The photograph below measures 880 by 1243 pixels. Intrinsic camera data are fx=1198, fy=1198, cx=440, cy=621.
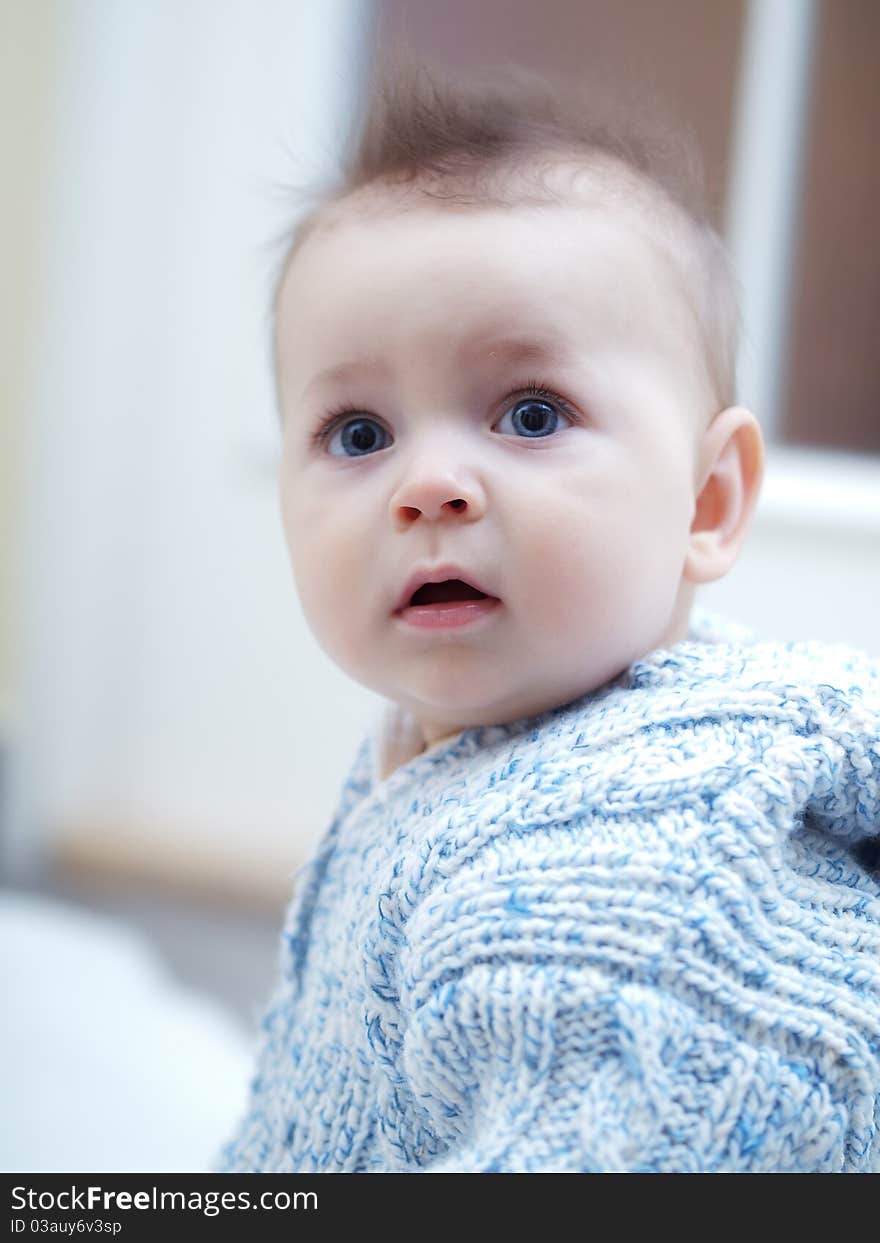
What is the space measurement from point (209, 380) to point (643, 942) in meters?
1.78

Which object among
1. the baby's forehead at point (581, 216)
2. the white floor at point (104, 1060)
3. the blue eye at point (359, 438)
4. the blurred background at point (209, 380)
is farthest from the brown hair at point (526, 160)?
the blurred background at point (209, 380)

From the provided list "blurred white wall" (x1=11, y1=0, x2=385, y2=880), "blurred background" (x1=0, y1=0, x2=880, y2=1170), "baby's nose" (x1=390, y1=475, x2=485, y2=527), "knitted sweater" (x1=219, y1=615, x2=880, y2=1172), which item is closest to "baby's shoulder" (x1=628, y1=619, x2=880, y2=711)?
"knitted sweater" (x1=219, y1=615, x2=880, y2=1172)

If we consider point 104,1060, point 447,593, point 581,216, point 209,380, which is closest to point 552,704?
point 447,593

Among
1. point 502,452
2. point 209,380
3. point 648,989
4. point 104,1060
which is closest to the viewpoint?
point 648,989

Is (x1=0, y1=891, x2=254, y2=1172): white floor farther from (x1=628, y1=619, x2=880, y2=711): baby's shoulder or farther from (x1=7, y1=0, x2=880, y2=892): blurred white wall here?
(x1=7, y1=0, x2=880, y2=892): blurred white wall

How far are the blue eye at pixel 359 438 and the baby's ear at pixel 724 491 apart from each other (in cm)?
16

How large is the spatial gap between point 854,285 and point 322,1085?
169cm

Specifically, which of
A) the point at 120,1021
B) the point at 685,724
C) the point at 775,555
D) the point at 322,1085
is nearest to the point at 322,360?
the point at 685,724

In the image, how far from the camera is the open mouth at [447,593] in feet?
1.71

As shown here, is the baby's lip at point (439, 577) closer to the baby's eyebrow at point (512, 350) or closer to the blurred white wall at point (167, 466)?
the baby's eyebrow at point (512, 350)

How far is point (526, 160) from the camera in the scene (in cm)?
56

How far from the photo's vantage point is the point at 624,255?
0.55 meters

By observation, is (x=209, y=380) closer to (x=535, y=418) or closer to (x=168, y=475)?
(x=168, y=475)

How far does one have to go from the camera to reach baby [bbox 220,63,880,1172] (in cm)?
42
